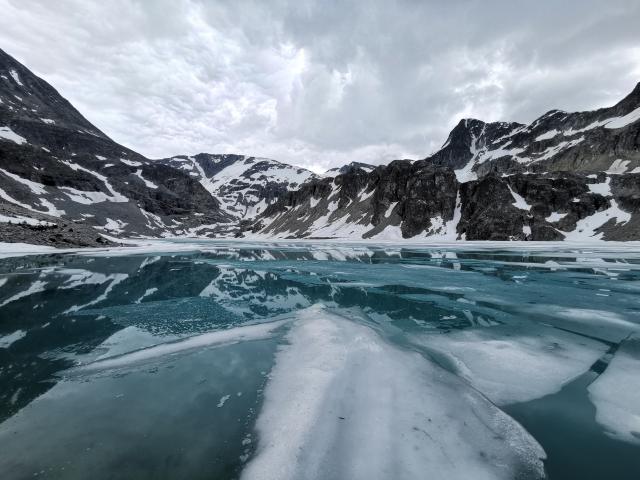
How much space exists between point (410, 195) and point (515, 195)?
2923cm

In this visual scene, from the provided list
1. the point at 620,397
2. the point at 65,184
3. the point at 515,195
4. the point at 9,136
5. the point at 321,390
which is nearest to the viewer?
the point at 620,397

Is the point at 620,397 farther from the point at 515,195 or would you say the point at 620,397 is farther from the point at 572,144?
the point at 572,144

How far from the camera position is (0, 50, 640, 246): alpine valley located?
7712 cm

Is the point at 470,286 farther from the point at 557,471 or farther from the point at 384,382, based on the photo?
the point at 557,471

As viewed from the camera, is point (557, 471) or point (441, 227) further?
point (441, 227)

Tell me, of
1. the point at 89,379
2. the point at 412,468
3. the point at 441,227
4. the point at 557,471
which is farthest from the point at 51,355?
the point at 441,227

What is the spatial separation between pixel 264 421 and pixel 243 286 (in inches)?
592

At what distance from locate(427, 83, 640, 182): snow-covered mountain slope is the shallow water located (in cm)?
10799

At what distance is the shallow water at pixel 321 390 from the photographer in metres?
4.51

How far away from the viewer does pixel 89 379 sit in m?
7.17

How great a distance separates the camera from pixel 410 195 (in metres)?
108

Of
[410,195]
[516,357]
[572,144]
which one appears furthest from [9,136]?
[572,144]

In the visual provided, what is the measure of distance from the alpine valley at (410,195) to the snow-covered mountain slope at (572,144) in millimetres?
491

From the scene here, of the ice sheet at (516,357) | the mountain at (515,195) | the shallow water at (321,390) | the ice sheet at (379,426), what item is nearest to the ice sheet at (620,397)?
the shallow water at (321,390)
